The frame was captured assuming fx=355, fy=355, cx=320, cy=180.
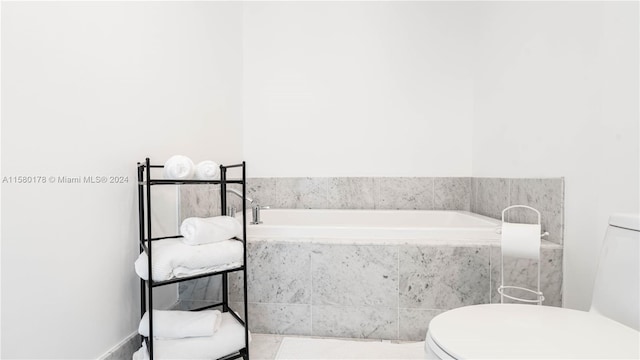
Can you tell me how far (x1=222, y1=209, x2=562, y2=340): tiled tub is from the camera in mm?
1739

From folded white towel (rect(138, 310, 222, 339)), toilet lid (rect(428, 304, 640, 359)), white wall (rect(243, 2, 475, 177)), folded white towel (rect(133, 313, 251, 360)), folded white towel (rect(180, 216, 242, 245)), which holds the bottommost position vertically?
folded white towel (rect(133, 313, 251, 360))

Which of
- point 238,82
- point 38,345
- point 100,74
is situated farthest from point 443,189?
point 38,345

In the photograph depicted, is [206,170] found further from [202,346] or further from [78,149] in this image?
[202,346]

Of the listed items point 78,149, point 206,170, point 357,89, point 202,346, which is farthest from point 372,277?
point 357,89

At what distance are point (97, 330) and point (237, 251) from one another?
0.57m

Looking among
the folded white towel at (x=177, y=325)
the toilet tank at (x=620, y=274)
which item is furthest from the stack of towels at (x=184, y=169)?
the toilet tank at (x=620, y=274)

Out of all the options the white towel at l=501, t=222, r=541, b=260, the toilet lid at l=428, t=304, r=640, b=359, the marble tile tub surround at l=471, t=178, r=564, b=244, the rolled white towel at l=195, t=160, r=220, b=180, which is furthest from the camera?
the marble tile tub surround at l=471, t=178, r=564, b=244

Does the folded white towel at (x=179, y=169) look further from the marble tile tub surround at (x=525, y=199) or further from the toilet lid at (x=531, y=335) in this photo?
the marble tile tub surround at (x=525, y=199)

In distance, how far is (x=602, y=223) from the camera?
57.7 inches

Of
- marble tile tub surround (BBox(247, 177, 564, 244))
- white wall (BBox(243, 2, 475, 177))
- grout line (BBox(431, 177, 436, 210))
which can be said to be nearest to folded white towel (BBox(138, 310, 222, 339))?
marble tile tub surround (BBox(247, 177, 564, 244))

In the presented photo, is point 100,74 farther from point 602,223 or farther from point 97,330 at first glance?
point 602,223

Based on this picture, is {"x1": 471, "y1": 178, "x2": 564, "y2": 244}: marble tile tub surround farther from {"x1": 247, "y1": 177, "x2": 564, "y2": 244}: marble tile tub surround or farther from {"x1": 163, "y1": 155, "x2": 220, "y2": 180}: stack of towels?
{"x1": 163, "y1": 155, "x2": 220, "y2": 180}: stack of towels

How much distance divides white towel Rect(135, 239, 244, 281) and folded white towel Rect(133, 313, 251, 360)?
0.90 feet

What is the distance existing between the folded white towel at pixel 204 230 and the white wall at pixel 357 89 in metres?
1.46
